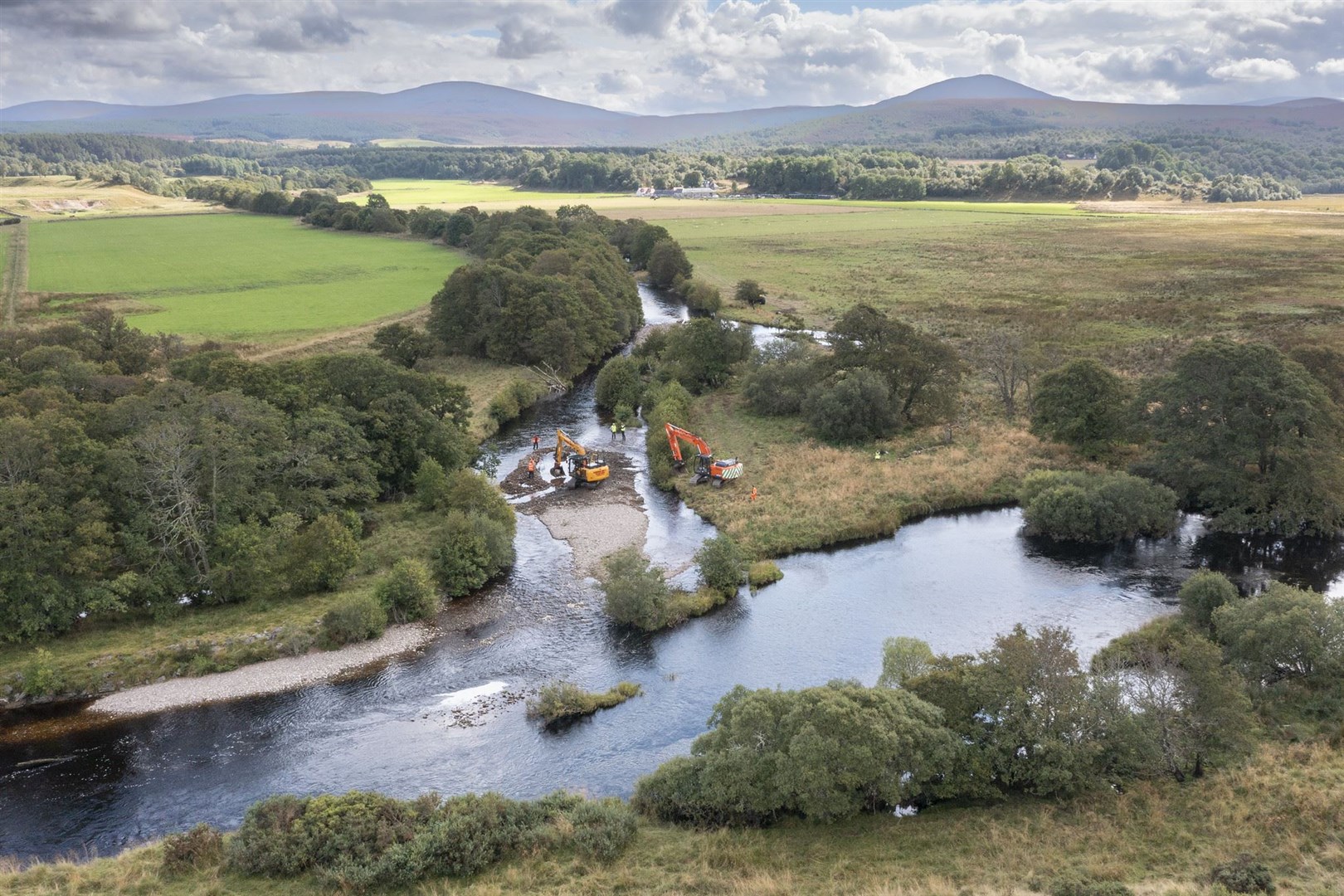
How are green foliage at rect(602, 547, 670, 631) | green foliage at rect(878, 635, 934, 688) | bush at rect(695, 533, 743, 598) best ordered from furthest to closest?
bush at rect(695, 533, 743, 598), green foliage at rect(602, 547, 670, 631), green foliage at rect(878, 635, 934, 688)

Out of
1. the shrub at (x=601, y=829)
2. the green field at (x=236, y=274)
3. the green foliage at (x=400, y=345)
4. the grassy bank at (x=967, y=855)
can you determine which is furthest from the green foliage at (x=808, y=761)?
the green field at (x=236, y=274)

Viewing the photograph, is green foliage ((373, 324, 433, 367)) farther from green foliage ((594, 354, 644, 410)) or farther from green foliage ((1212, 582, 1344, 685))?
green foliage ((1212, 582, 1344, 685))

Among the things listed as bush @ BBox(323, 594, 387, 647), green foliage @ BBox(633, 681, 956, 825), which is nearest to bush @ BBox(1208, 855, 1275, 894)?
green foliage @ BBox(633, 681, 956, 825)

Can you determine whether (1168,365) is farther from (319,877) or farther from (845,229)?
(845,229)

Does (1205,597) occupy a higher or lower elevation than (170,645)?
higher

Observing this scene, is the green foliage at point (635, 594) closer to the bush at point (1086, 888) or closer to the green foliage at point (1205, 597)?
the bush at point (1086, 888)

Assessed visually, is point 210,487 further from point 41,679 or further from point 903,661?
point 903,661

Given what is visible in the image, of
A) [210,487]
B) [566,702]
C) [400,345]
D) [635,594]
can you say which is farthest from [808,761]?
[400,345]
